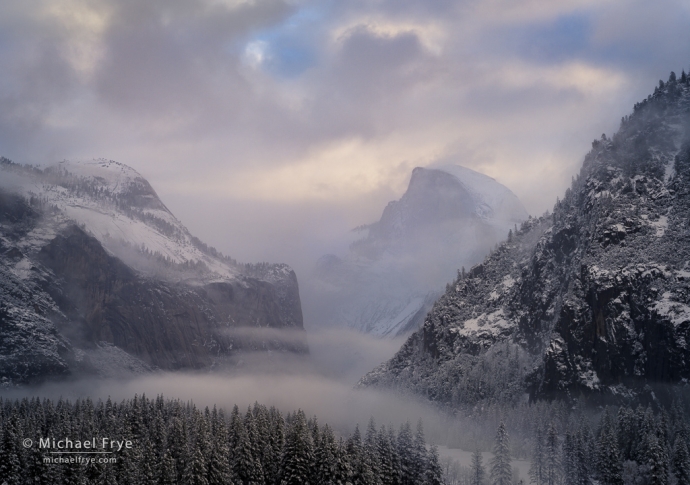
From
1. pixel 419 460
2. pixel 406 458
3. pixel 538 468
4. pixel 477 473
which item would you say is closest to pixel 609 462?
pixel 538 468

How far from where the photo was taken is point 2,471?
13038cm

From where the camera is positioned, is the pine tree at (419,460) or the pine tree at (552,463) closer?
the pine tree at (419,460)

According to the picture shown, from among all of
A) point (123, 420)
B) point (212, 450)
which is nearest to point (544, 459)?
point (212, 450)

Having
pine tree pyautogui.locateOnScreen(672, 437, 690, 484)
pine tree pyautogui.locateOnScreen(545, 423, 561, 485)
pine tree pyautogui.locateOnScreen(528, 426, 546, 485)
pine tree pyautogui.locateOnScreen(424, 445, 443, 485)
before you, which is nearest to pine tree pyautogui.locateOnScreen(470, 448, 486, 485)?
pine tree pyautogui.locateOnScreen(528, 426, 546, 485)

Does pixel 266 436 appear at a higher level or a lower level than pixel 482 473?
higher

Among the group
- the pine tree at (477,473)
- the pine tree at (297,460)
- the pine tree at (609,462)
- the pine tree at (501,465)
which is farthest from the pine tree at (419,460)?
the pine tree at (609,462)

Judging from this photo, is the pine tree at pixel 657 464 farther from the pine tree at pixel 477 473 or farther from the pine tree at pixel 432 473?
the pine tree at pixel 432 473

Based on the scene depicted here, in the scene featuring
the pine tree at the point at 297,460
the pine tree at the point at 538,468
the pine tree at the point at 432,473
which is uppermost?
the pine tree at the point at 297,460

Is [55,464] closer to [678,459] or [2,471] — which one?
[2,471]

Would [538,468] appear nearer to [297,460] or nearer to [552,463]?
[552,463]

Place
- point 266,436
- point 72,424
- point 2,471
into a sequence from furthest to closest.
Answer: point 72,424
point 266,436
point 2,471

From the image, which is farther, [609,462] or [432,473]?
[609,462]

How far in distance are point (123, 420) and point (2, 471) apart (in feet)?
150

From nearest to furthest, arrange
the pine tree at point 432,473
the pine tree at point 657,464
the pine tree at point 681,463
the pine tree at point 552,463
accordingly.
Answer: the pine tree at point 432,473 < the pine tree at point 657,464 < the pine tree at point 681,463 < the pine tree at point 552,463
